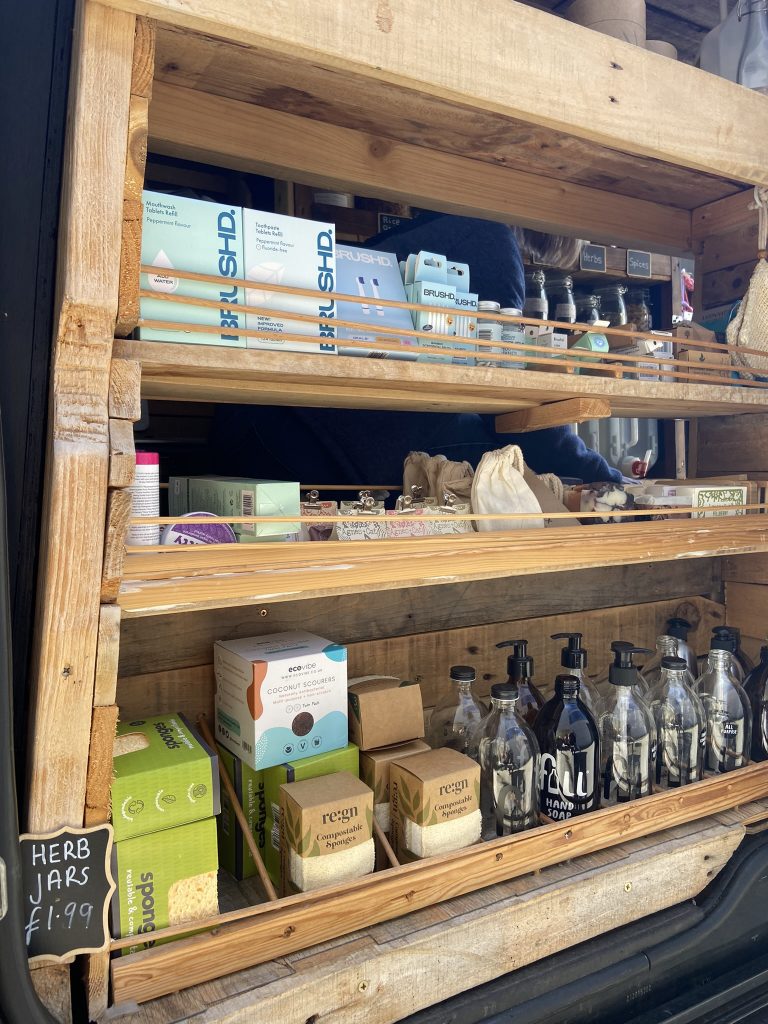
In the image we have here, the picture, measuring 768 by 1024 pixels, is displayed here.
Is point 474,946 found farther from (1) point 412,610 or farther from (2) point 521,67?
(2) point 521,67

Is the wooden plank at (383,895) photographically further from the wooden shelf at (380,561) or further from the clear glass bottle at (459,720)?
the wooden shelf at (380,561)

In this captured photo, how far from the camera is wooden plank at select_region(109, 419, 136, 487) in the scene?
0.79m

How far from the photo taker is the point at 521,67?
100 centimetres

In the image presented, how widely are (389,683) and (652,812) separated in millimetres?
508

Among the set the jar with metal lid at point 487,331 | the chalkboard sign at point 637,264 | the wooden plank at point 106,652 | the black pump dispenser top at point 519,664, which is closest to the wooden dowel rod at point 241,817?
the wooden plank at point 106,652

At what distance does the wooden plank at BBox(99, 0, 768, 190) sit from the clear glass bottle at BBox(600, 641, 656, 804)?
2.71 ft

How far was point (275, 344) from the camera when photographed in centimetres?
95

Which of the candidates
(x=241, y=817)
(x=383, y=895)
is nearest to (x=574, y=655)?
(x=383, y=895)

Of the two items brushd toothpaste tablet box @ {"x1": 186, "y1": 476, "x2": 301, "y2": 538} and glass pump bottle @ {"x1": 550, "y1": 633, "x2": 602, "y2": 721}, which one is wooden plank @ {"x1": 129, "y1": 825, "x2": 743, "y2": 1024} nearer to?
glass pump bottle @ {"x1": 550, "y1": 633, "x2": 602, "y2": 721}

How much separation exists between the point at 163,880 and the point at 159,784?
0.12 meters

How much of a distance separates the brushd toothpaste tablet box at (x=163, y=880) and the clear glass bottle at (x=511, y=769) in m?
0.47

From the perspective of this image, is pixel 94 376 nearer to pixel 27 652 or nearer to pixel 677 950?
pixel 27 652

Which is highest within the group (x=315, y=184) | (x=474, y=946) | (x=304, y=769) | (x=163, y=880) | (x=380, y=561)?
(x=315, y=184)

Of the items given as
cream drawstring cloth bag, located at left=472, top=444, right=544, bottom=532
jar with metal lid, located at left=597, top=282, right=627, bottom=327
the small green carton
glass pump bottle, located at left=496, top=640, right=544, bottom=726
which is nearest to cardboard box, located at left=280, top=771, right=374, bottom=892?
the small green carton
